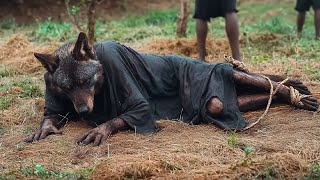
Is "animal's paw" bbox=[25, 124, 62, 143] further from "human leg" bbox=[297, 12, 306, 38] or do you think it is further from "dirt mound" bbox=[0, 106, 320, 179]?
"human leg" bbox=[297, 12, 306, 38]

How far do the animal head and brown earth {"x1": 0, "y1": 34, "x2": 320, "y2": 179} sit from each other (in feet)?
1.25

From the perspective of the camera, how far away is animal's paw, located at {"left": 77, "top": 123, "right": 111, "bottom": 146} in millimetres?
5348

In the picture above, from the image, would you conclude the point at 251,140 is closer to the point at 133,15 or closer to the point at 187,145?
the point at 187,145

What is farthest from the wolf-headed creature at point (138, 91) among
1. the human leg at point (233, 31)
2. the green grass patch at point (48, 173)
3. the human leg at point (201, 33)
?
the human leg at point (201, 33)

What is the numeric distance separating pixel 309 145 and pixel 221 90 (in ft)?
3.69

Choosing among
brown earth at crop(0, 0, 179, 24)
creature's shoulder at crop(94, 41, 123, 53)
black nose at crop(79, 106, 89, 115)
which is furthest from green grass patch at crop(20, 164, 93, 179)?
brown earth at crop(0, 0, 179, 24)

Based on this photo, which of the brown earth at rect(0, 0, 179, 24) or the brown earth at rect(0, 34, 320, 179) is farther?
the brown earth at rect(0, 0, 179, 24)

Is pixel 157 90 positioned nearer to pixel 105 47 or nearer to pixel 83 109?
pixel 105 47

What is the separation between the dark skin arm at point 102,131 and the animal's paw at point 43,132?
42 centimetres

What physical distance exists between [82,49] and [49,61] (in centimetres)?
30

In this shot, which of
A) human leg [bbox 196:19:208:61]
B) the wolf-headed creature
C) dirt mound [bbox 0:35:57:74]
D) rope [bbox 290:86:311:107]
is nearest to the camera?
the wolf-headed creature

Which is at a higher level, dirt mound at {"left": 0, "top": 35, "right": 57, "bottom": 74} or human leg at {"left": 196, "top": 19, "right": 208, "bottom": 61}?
human leg at {"left": 196, "top": 19, "right": 208, "bottom": 61}

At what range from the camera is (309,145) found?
16.9ft

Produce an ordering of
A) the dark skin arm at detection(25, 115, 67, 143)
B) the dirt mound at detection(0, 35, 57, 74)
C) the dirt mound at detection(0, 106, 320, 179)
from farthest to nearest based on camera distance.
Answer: the dirt mound at detection(0, 35, 57, 74), the dark skin arm at detection(25, 115, 67, 143), the dirt mound at detection(0, 106, 320, 179)
